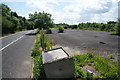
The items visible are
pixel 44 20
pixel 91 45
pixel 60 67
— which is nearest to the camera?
pixel 60 67

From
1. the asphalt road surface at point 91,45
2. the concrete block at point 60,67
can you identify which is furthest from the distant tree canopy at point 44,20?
the concrete block at point 60,67

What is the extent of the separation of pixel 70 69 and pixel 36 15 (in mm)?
49513

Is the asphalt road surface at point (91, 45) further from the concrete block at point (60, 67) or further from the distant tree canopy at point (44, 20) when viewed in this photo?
the distant tree canopy at point (44, 20)

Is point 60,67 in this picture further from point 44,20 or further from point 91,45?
point 44,20


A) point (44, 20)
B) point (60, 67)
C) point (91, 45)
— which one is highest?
point (44, 20)

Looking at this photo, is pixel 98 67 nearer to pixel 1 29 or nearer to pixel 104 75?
pixel 104 75

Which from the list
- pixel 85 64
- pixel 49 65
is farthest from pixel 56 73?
pixel 85 64

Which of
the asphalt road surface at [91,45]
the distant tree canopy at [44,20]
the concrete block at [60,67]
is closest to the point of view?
the concrete block at [60,67]

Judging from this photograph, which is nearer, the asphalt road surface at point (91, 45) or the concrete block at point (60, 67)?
the concrete block at point (60, 67)

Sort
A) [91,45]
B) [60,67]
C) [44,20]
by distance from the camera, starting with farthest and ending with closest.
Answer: [44,20]
[91,45]
[60,67]

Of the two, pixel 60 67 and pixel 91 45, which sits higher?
pixel 91 45

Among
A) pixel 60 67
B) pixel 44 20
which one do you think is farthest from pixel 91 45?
pixel 44 20

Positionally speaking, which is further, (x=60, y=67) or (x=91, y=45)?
(x=91, y=45)

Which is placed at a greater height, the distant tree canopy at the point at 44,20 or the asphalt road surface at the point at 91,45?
the distant tree canopy at the point at 44,20
